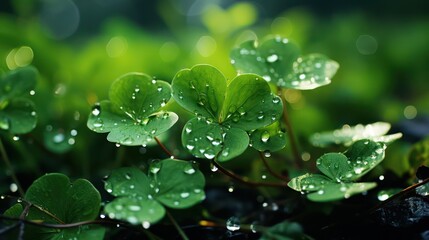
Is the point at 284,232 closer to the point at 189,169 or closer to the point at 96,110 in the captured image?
the point at 189,169

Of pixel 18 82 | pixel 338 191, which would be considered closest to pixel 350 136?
pixel 338 191

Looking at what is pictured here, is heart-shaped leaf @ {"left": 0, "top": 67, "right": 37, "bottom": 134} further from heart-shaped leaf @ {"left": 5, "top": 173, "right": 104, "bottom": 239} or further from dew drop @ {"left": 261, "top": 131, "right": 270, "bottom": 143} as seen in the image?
dew drop @ {"left": 261, "top": 131, "right": 270, "bottom": 143}

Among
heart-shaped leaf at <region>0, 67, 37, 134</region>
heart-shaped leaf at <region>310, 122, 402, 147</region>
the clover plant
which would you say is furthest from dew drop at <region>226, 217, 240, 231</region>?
heart-shaped leaf at <region>0, 67, 37, 134</region>

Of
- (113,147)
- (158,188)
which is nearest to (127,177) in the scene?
(158,188)

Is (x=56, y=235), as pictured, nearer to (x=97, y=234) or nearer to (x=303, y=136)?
(x=97, y=234)

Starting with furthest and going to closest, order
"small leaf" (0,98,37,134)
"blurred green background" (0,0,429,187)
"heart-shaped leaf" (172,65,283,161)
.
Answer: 1. "blurred green background" (0,0,429,187)
2. "small leaf" (0,98,37,134)
3. "heart-shaped leaf" (172,65,283,161)

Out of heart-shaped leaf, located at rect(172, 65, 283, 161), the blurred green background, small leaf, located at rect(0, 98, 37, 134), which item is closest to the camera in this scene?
heart-shaped leaf, located at rect(172, 65, 283, 161)
